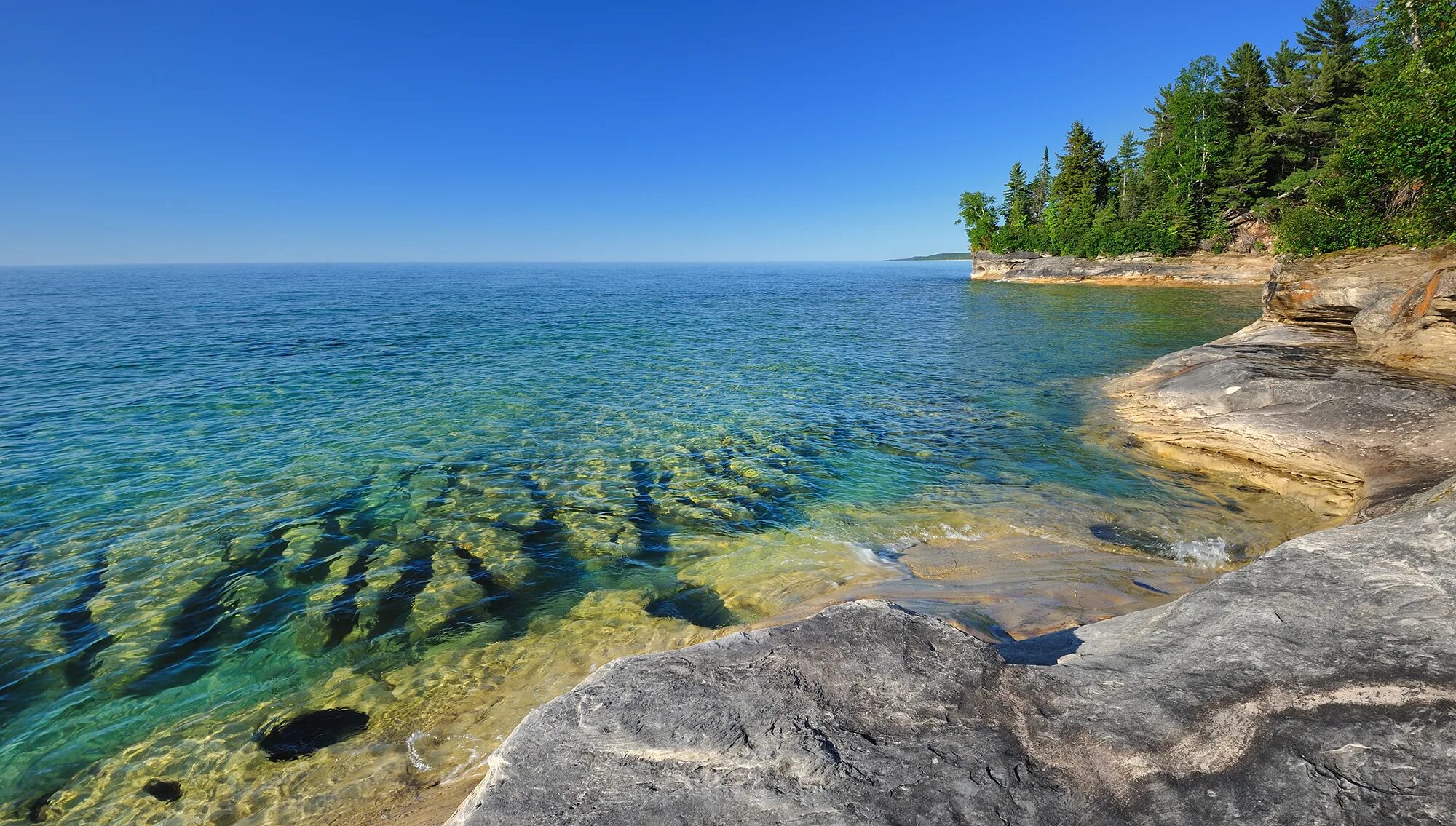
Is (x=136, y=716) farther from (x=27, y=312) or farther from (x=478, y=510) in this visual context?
(x=27, y=312)

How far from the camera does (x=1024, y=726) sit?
153 inches

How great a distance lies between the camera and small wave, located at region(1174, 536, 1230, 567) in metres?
9.59

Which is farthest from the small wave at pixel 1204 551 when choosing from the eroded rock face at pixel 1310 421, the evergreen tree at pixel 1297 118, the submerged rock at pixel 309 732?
the evergreen tree at pixel 1297 118

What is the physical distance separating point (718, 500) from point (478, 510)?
198 inches

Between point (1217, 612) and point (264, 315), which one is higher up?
point (264, 315)

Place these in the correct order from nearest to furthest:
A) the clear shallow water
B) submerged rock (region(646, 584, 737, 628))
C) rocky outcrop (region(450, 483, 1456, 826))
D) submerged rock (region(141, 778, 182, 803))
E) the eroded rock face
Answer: rocky outcrop (region(450, 483, 1456, 826)) < submerged rock (region(141, 778, 182, 803)) < the clear shallow water < submerged rock (region(646, 584, 737, 628)) < the eroded rock face

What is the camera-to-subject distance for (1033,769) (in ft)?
11.7

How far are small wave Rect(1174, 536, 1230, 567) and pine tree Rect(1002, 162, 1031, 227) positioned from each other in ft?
355

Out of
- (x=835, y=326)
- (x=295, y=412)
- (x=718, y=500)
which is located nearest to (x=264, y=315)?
(x=295, y=412)

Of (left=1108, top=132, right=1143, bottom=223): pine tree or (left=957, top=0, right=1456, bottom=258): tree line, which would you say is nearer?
(left=957, top=0, right=1456, bottom=258): tree line

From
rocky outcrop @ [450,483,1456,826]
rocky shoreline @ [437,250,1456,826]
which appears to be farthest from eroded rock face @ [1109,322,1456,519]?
rocky outcrop @ [450,483,1456,826]

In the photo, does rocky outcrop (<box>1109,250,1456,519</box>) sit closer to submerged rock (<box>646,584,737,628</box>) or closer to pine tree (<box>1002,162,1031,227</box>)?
submerged rock (<box>646,584,737,628</box>)

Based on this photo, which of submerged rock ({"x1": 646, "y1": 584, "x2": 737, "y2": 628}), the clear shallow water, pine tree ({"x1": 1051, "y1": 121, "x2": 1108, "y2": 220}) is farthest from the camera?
pine tree ({"x1": 1051, "y1": 121, "x2": 1108, "y2": 220})

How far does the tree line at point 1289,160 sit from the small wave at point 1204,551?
19178 mm
